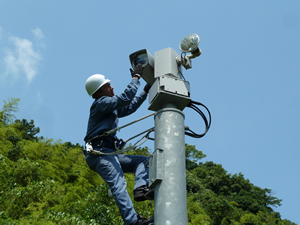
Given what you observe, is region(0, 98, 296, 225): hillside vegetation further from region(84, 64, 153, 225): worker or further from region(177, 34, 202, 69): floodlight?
region(177, 34, 202, 69): floodlight

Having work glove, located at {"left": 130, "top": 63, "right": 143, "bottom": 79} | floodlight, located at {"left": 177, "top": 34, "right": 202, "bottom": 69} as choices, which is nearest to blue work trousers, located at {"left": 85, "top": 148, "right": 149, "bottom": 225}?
work glove, located at {"left": 130, "top": 63, "right": 143, "bottom": 79}

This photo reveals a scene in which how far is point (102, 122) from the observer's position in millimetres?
3523

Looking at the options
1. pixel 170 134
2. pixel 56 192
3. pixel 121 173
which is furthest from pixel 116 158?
pixel 56 192

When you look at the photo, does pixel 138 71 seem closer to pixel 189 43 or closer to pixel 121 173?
pixel 189 43

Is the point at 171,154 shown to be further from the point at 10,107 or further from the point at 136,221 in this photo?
the point at 10,107

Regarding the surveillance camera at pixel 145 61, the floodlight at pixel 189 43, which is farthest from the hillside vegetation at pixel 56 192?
the floodlight at pixel 189 43

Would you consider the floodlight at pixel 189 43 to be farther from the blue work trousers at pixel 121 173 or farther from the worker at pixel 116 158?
the blue work trousers at pixel 121 173

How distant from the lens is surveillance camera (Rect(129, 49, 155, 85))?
3326 millimetres

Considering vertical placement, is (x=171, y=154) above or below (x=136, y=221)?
above

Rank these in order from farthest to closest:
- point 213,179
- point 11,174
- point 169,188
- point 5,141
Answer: point 213,179 < point 5,141 < point 11,174 < point 169,188

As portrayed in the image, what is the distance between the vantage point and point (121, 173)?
3.21m

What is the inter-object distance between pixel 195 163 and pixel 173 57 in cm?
2967

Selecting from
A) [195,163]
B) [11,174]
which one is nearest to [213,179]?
[195,163]

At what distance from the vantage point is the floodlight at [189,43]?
3055mm
